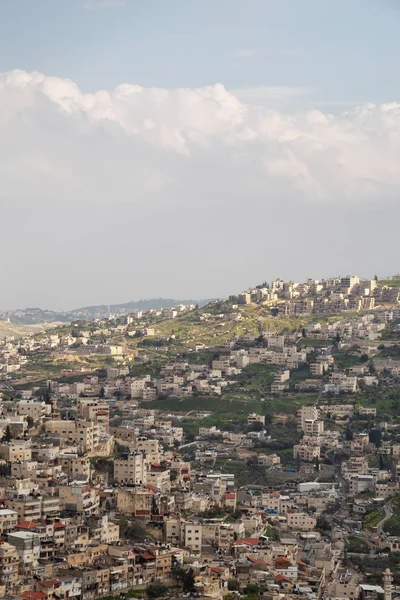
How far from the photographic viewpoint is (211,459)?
55.2 meters

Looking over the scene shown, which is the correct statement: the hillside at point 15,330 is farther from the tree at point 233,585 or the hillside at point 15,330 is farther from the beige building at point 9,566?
the beige building at point 9,566

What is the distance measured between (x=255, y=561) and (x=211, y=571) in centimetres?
284

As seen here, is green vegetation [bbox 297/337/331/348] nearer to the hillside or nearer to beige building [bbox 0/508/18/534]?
beige building [bbox 0/508/18/534]

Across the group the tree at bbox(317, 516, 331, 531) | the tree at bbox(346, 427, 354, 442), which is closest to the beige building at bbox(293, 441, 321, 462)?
the tree at bbox(346, 427, 354, 442)

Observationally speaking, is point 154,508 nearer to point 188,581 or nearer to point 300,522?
point 188,581

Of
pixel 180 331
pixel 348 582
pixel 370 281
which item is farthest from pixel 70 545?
pixel 370 281

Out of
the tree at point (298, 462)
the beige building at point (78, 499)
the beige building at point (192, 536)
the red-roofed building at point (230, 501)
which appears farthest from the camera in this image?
the tree at point (298, 462)

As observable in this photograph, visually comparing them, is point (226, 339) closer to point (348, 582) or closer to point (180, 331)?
point (180, 331)

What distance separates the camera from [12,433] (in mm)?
43219

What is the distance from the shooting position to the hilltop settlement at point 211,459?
107 feet

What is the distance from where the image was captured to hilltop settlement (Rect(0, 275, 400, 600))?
107ft

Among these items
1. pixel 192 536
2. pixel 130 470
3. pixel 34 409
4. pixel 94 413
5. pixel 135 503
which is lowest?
pixel 192 536

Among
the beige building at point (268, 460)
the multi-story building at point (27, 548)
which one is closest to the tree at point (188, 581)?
the multi-story building at point (27, 548)

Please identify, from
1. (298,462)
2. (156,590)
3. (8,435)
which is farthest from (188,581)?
(298,462)
